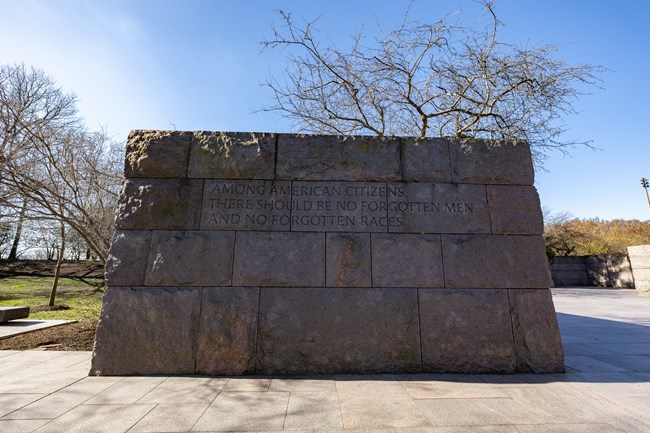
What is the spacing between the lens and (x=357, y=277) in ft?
14.9

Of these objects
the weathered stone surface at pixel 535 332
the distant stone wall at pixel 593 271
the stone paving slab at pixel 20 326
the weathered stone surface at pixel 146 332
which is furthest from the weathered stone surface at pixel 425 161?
the distant stone wall at pixel 593 271

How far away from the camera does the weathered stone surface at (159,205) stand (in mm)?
4621

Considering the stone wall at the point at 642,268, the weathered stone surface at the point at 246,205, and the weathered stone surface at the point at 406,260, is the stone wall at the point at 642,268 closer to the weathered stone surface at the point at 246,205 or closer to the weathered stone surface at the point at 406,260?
the weathered stone surface at the point at 406,260

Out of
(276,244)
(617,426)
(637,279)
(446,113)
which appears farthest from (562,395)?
(637,279)

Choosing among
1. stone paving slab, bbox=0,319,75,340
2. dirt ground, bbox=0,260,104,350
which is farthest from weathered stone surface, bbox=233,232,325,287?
stone paving slab, bbox=0,319,75,340

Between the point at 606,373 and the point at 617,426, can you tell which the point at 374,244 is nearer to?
the point at 617,426

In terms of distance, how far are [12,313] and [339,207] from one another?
8.94 meters

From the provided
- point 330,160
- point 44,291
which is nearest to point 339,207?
point 330,160

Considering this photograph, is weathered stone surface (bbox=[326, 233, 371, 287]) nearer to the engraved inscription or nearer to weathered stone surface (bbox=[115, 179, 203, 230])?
the engraved inscription

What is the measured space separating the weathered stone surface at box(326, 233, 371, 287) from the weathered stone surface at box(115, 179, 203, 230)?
2052 millimetres

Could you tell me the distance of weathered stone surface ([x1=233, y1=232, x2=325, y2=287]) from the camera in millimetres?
4492

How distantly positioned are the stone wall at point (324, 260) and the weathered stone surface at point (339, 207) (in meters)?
0.02

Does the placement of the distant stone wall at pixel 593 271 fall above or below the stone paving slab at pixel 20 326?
above

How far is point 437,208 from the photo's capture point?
190 inches
